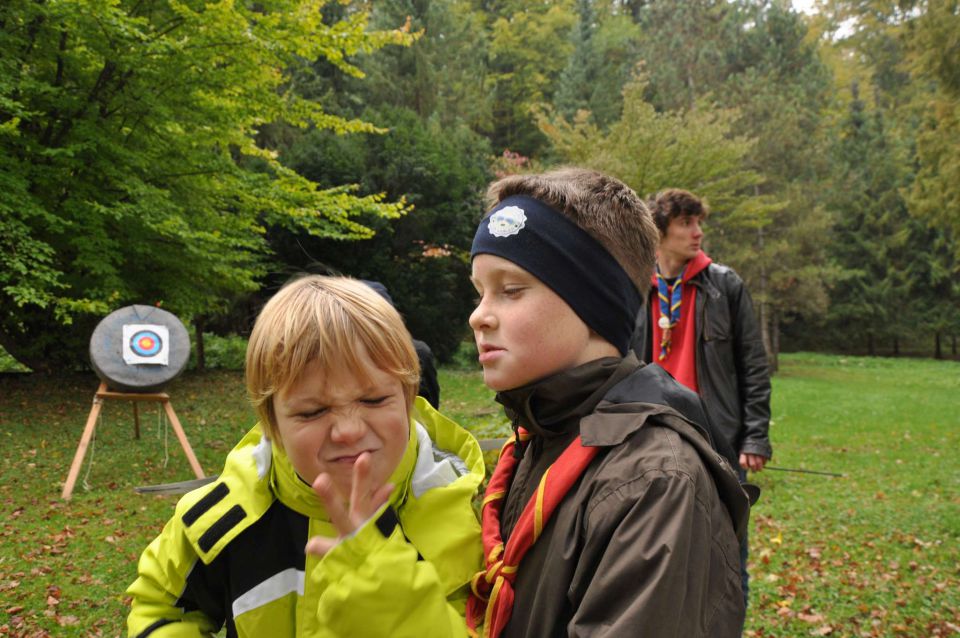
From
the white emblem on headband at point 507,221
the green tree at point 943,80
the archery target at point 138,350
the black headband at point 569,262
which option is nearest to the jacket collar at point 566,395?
the black headband at point 569,262

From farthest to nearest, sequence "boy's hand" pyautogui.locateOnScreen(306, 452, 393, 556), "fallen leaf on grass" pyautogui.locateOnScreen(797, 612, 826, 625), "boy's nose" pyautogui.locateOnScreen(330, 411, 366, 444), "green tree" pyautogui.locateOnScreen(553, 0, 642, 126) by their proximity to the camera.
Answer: "green tree" pyautogui.locateOnScreen(553, 0, 642, 126)
"fallen leaf on grass" pyautogui.locateOnScreen(797, 612, 826, 625)
"boy's nose" pyautogui.locateOnScreen(330, 411, 366, 444)
"boy's hand" pyautogui.locateOnScreen(306, 452, 393, 556)

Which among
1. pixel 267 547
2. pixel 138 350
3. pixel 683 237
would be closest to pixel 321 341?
pixel 267 547

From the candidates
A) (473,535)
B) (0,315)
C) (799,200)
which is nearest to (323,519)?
(473,535)

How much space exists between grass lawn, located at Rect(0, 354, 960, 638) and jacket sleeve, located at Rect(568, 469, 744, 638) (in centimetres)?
273

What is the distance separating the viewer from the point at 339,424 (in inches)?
55.3

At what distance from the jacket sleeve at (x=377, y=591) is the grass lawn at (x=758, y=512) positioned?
257 cm

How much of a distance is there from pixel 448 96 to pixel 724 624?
94.5 ft

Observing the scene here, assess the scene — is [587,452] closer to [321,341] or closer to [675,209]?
[321,341]

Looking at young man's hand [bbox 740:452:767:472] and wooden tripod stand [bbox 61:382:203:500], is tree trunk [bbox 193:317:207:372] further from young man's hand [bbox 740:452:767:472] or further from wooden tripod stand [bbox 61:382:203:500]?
young man's hand [bbox 740:452:767:472]

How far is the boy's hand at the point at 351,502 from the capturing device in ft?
4.11

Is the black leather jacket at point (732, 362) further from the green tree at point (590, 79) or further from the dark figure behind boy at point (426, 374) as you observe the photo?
the green tree at point (590, 79)

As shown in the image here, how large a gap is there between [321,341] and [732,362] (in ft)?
9.67

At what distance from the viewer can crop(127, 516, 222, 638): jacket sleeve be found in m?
1.54

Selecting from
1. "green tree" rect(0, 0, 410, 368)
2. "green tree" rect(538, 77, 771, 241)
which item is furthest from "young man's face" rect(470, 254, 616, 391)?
"green tree" rect(538, 77, 771, 241)
